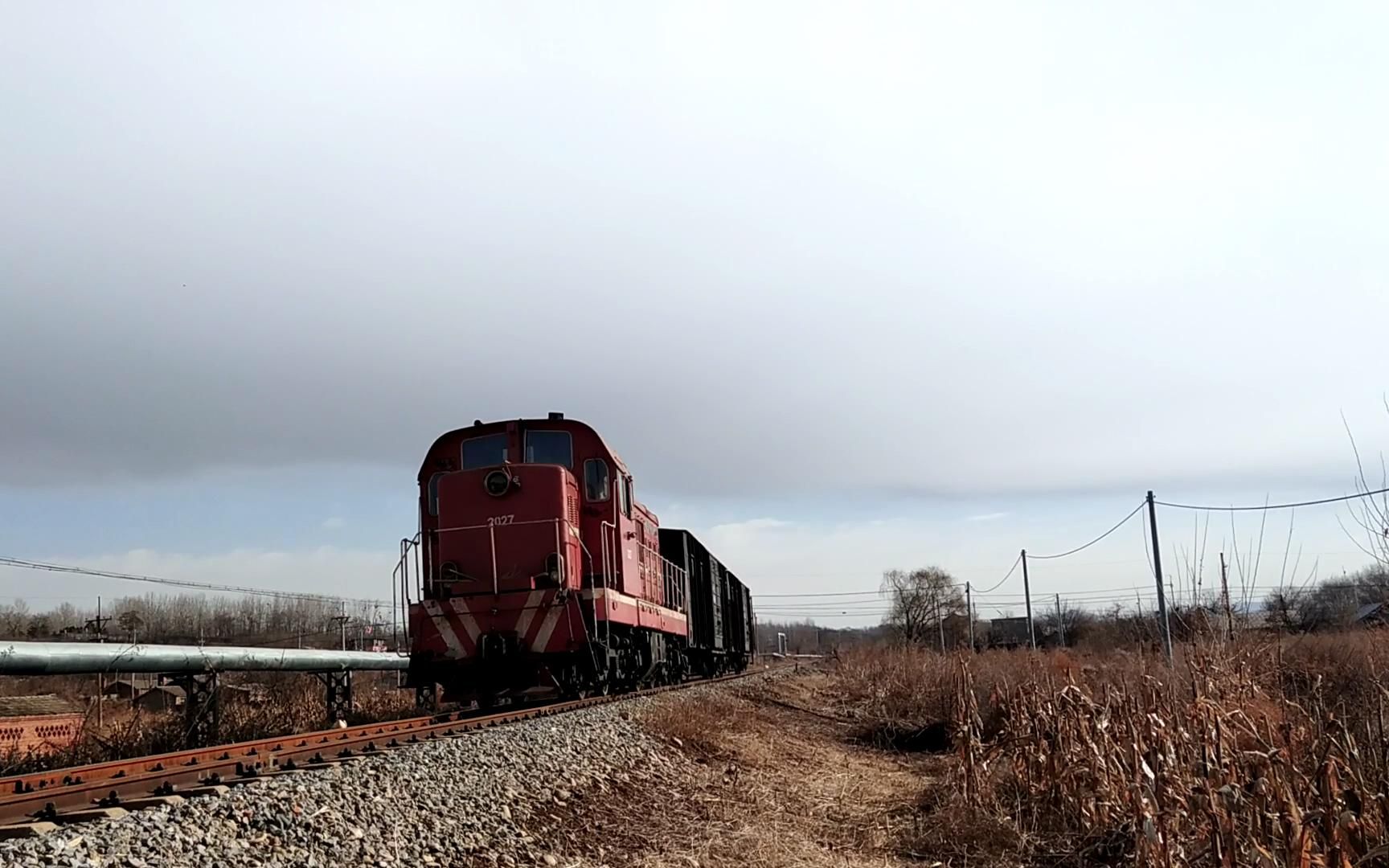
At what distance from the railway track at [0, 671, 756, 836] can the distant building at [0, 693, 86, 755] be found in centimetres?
368

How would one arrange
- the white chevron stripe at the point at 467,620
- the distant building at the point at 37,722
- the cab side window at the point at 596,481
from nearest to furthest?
the white chevron stripe at the point at 467,620 → the distant building at the point at 37,722 → the cab side window at the point at 596,481

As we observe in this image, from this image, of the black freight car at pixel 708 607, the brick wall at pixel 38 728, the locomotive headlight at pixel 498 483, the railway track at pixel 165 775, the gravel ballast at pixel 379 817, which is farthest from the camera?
the black freight car at pixel 708 607

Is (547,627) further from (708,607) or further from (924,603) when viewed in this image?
(924,603)

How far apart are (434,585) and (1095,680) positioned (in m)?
8.51

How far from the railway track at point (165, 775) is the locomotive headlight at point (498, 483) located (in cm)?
461

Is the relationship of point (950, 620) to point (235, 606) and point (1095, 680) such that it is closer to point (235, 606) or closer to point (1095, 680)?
point (1095, 680)

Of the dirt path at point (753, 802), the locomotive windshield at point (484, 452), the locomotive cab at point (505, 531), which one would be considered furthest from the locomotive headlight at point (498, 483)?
the dirt path at point (753, 802)

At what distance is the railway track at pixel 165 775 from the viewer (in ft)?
17.0

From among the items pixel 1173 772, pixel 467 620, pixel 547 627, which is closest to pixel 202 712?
pixel 467 620

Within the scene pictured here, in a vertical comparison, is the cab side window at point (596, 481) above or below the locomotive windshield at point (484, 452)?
below

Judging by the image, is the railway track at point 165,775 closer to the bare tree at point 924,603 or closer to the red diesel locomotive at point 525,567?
the red diesel locomotive at point 525,567

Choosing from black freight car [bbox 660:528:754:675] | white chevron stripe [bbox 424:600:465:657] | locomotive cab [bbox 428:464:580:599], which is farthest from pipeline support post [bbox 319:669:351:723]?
black freight car [bbox 660:528:754:675]

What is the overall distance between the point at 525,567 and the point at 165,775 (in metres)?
7.43

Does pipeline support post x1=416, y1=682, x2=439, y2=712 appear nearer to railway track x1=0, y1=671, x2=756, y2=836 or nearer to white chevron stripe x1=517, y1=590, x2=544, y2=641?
white chevron stripe x1=517, y1=590, x2=544, y2=641
